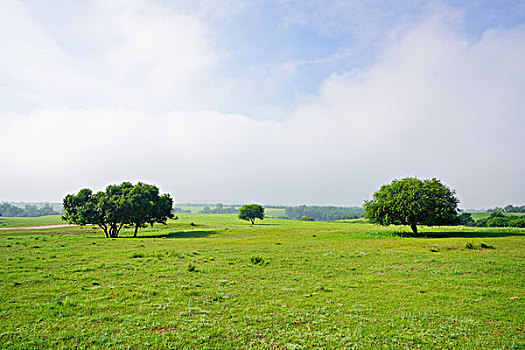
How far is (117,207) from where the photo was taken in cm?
6406

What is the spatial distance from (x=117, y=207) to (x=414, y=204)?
60.7 meters

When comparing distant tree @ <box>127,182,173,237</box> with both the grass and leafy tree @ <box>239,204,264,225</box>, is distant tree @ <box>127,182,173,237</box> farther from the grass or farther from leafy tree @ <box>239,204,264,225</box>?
the grass

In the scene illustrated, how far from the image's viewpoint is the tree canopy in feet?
210

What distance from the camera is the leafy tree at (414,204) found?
154 ft

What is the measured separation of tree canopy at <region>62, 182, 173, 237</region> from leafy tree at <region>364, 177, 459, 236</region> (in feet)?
159

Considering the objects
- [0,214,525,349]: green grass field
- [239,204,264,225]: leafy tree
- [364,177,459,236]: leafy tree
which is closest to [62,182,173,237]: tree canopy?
[0,214,525,349]: green grass field

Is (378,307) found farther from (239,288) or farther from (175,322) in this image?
(175,322)

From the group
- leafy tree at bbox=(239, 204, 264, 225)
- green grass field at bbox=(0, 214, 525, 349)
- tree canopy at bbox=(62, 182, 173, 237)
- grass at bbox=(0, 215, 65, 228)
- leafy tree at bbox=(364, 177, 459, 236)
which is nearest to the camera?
green grass field at bbox=(0, 214, 525, 349)

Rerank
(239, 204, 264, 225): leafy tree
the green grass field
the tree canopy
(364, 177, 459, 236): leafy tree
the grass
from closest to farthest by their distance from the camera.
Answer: the green grass field
(364, 177, 459, 236): leafy tree
the tree canopy
the grass
(239, 204, 264, 225): leafy tree

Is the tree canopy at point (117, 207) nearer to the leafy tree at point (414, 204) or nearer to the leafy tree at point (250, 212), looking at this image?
the leafy tree at point (414, 204)

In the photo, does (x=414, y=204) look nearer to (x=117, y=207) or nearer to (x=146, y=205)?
(x=146, y=205)

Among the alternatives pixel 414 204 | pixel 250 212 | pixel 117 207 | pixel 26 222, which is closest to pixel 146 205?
pixel 117 207

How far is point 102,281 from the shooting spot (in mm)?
17562

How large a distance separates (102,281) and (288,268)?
12915 millimetres
